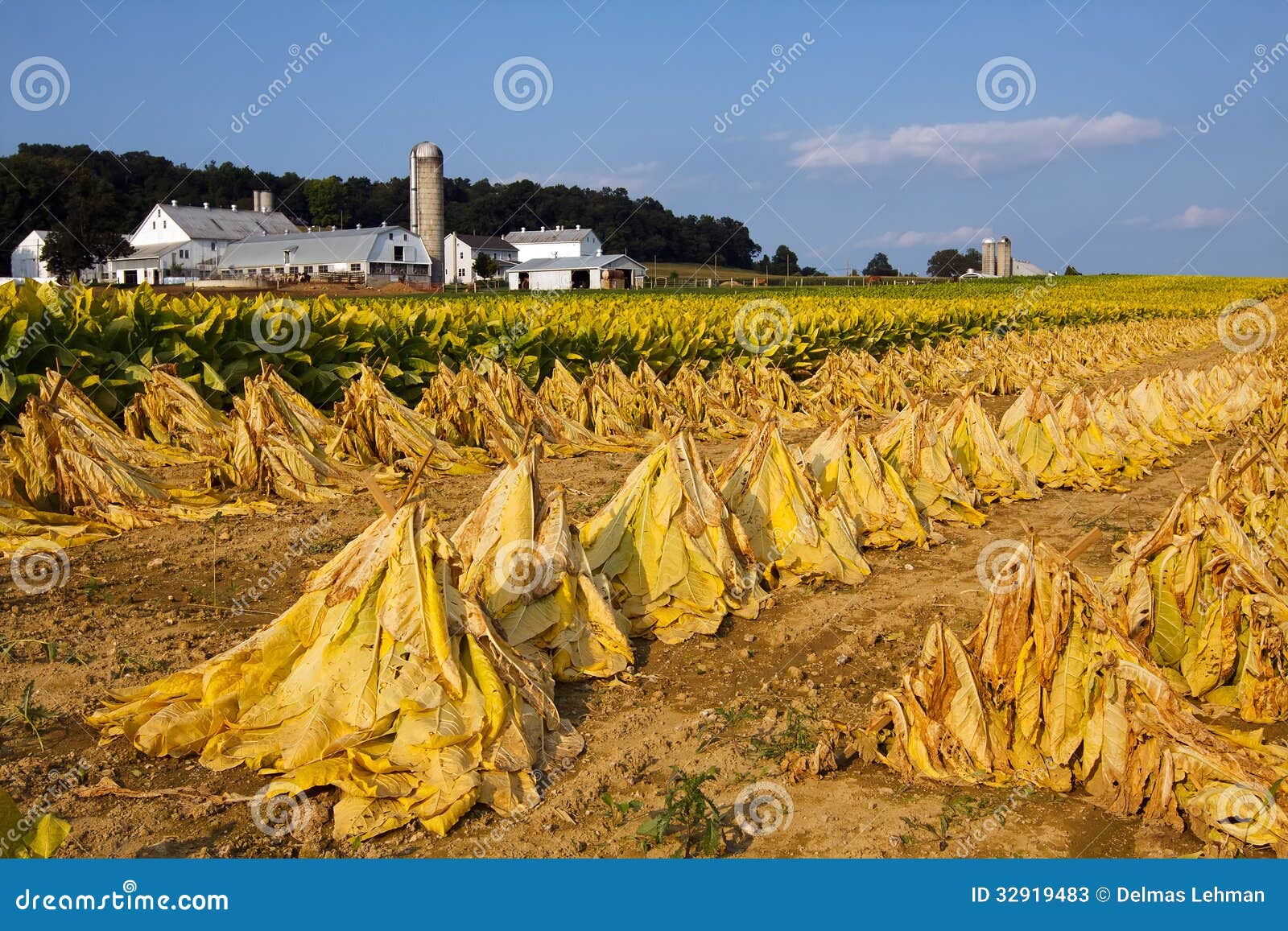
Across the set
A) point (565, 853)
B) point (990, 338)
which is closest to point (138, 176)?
point (990, 338)

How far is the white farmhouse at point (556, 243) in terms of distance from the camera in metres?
81.1

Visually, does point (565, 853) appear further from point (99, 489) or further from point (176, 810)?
point (99, 489)

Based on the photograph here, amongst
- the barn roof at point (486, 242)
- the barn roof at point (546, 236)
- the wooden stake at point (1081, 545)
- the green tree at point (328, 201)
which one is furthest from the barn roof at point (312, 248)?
the wooden stake at point (1081, 545)

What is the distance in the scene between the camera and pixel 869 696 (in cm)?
459

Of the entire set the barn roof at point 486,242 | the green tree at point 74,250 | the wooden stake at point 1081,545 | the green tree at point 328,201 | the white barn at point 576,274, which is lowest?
the wooden stake at point 1081,545

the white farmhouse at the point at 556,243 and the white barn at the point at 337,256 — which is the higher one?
the white farmhouse at the point at 556,243

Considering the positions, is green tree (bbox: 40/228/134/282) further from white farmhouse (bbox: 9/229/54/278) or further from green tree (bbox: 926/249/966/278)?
green tree (bbox: 926/249/966/278)

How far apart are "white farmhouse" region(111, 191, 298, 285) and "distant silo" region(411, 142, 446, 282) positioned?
554 inches

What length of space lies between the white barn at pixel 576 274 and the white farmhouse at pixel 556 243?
5572 mm

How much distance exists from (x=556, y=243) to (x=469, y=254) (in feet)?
23.2

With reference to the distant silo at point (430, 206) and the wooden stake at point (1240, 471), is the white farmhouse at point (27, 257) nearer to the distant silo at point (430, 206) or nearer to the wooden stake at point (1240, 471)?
the distant silo at point (430, 206)

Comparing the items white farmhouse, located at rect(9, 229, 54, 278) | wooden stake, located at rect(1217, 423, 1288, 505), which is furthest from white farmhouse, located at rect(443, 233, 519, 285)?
wooden stake, located at rect(1217, 423, 1288, 505)

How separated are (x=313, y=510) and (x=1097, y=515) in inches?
247

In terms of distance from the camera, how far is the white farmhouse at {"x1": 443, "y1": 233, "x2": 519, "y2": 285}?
80.2m
